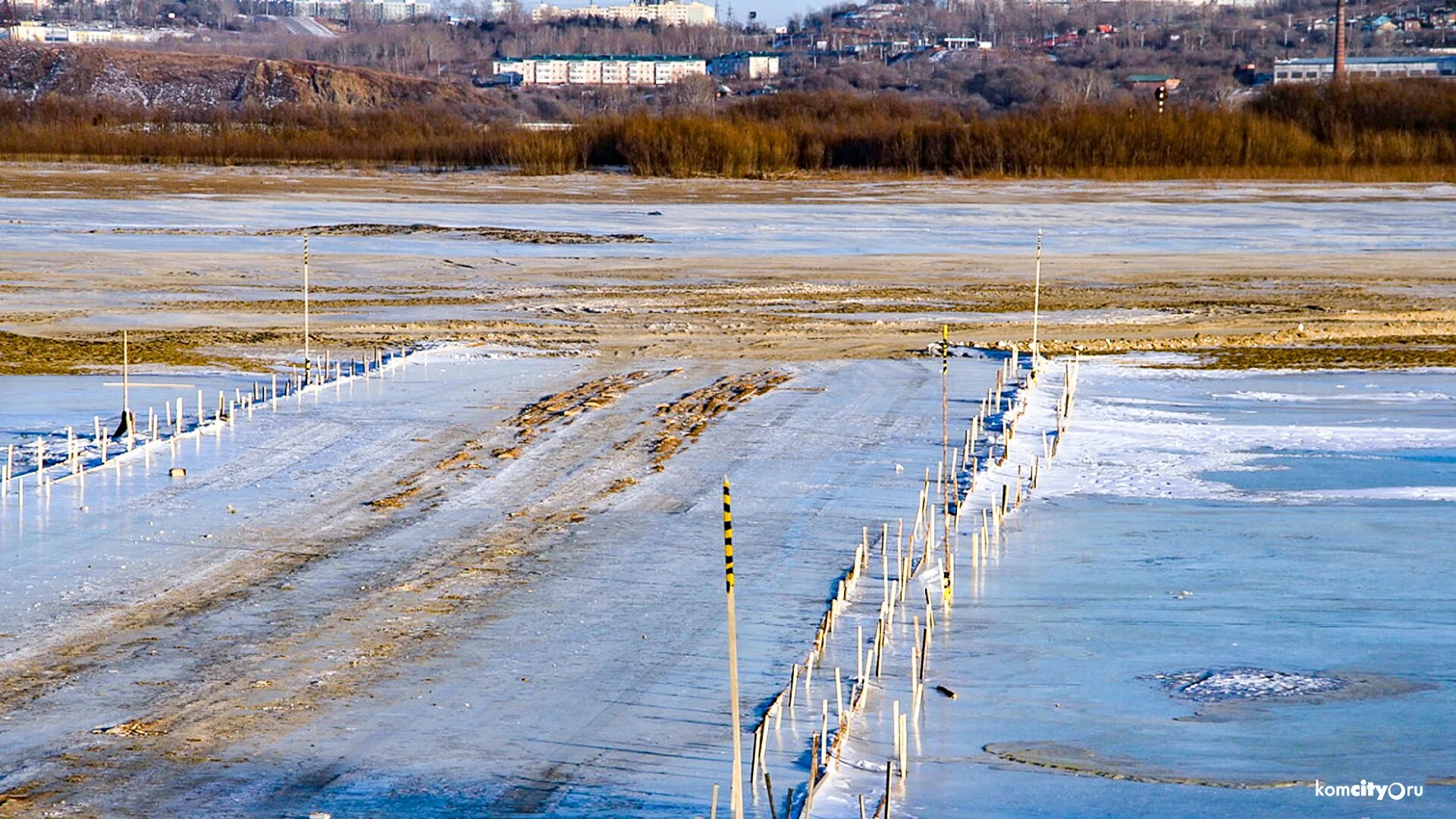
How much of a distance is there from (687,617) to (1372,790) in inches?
179

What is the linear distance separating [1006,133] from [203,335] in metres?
44.0

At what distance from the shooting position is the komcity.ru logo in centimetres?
805

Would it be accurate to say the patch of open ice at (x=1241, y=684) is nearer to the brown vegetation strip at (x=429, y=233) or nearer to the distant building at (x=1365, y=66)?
the brown vegetation strip at (x=429, y=233)

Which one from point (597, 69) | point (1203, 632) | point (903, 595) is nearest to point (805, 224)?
point (903, 595)

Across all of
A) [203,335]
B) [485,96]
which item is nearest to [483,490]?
[203,335]

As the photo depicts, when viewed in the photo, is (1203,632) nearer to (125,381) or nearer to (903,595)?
(903,595)

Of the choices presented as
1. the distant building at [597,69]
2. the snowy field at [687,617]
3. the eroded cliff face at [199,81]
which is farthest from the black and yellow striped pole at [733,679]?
the distant building at [597,69]

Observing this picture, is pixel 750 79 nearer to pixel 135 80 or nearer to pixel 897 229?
pixel 135 80

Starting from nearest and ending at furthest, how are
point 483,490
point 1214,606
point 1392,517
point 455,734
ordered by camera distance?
point 455,734
point 1214,606
point 1392,517
point 483,490

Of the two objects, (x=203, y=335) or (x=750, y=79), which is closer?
(x=203, y=335)

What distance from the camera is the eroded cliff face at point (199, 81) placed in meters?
140

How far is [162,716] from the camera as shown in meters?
9.49

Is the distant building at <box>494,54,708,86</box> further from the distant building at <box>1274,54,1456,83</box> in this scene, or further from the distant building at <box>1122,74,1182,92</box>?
the distant building at <box>1274,54,1456,83</box>

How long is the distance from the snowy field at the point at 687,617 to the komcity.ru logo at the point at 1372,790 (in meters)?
0.07
